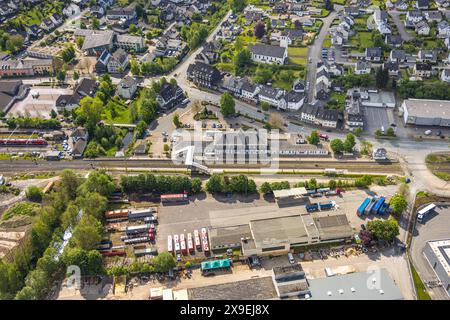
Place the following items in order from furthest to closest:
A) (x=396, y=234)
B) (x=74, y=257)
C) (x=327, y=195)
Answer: (x=327, y=195), (x=396, y=234), (x=74, y=257)

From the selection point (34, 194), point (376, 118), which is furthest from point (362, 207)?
point (34, 194)

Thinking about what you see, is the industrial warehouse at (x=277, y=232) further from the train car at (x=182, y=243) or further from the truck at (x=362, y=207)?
the train car at (x=182, y=243)

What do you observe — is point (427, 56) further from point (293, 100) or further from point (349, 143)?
point (349, 143)

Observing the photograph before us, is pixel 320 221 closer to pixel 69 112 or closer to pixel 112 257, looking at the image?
pixel 112 257

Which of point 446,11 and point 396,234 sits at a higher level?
point 446,11

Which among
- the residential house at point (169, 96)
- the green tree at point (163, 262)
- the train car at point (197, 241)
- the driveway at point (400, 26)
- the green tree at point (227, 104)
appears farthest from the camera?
the driveway at point (400, 26)

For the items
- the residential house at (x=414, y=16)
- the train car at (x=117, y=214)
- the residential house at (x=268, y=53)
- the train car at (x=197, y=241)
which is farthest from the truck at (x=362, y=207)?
the residential house at (x=414, y=16)

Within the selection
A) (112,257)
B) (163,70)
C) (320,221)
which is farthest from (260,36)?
(112,257)
